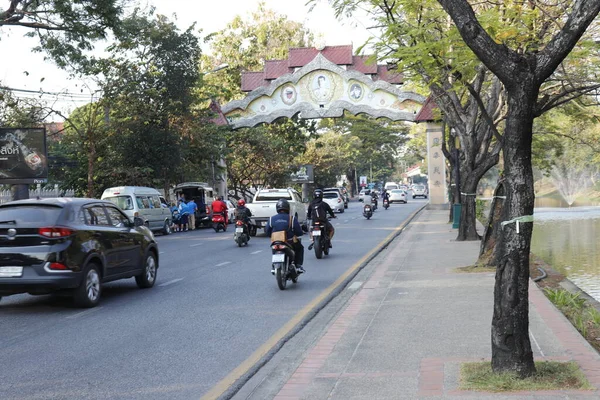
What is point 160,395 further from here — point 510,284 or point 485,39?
point 485,39

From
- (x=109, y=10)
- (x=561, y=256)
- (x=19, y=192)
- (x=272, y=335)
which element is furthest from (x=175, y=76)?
(x=272, y=335)

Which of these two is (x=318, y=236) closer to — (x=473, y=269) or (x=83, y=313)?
(x=473, y=269)

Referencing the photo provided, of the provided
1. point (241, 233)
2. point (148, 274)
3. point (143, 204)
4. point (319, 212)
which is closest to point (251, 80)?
point (143, 204)

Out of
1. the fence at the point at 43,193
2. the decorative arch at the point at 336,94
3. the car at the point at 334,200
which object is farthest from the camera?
the car at the point at 334,200

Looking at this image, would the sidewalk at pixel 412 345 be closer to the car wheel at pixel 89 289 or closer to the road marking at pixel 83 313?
the road marking at pixel 83 313

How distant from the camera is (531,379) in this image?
628 centimetres

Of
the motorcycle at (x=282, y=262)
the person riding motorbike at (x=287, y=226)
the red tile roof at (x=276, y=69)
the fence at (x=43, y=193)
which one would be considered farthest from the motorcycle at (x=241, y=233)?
the red tile roof at (x=276, y=69)

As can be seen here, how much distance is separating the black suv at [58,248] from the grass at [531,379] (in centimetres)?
646

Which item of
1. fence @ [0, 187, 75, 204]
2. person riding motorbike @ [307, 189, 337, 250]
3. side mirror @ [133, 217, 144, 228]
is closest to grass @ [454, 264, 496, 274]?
person riding motorbike @ [307, 189, 337, 250]

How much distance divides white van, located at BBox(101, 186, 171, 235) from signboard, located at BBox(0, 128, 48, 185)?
3376 millimetres

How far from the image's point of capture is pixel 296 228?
13875 millimetres

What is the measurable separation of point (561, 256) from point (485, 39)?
47.9 ft

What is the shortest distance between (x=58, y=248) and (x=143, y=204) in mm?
21681

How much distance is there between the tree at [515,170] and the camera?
637cm
